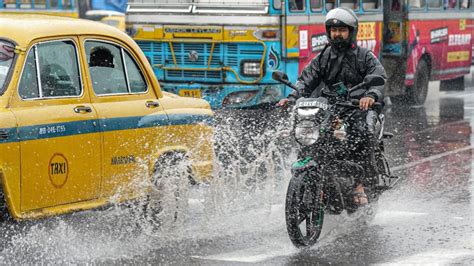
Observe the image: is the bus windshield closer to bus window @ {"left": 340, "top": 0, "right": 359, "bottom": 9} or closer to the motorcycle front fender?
bus window @ {"left": 340, "top": 0, "right": 359, "bottom": 9}

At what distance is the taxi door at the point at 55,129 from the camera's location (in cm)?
721

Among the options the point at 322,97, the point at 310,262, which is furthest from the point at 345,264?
the point at 322,97

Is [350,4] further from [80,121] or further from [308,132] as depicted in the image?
[80,121]

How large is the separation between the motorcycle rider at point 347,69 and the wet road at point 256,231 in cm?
55

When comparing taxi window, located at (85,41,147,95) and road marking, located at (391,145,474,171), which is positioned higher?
taxi window, located at (85,41,147,95)

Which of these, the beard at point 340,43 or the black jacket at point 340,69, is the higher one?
the beard at point 340,43

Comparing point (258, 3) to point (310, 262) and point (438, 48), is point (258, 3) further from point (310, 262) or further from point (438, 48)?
point (310, 262)

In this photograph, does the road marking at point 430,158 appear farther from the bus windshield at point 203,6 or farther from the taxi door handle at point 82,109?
the taxi door handle at point 82,109

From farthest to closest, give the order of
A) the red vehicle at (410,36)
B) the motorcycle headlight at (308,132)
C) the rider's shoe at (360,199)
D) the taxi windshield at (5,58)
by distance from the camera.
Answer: the red vehicle at (410,36), the rider's shoe at (360,199), the motorcycle headlight at (308,132), the taxi windshield at (5,58)

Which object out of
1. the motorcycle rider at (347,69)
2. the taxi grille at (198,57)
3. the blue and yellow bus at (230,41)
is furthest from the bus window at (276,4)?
the motorcycle rider at (347,69)

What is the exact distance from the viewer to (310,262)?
763 cm

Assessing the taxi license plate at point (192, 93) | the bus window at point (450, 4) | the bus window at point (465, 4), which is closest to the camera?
the taxi license plate at point (192, 93)

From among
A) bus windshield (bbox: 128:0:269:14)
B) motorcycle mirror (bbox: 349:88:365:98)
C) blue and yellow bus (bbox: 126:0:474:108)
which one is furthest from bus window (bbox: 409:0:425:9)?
motorcycle mirror (bbox: 349:88:365:98)

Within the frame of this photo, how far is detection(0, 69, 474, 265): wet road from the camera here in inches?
302
